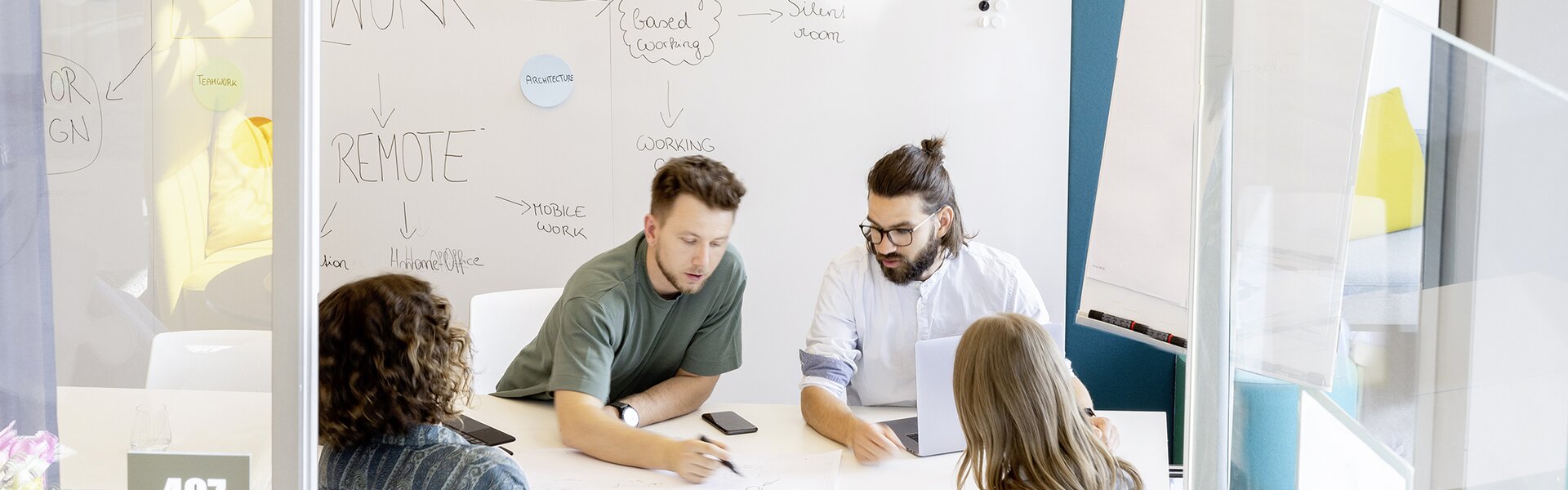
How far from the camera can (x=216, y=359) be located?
2.61 feet

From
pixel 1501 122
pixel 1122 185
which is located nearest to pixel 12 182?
pixel 1501 122

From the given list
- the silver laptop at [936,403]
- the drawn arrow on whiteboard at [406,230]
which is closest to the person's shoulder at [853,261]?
the silver laptop at [936,403]

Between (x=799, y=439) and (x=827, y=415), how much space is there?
0.23ft

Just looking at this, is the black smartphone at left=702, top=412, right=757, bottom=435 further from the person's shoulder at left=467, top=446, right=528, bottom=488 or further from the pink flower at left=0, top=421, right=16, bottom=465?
the pink flower at left=0, top=421, right=16, bottom=465

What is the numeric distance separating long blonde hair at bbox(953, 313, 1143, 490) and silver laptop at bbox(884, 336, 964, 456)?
194 mm

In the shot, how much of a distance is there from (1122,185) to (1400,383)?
6.00 ft

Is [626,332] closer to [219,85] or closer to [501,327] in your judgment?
[501,327]

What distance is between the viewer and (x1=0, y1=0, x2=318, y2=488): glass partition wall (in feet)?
2.52

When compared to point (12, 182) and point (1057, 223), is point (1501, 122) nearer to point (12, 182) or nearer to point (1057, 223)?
point (12, 182)

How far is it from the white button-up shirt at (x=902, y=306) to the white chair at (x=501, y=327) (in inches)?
27.0

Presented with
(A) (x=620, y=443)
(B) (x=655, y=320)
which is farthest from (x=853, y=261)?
(A) (x=620, y=443)

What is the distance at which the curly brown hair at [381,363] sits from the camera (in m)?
1.35

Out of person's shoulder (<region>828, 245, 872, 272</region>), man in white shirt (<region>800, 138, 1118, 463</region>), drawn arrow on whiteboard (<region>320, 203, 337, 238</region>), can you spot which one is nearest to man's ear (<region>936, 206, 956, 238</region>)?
man in white shirt (<region>800, 138, 1118, 463</region>)

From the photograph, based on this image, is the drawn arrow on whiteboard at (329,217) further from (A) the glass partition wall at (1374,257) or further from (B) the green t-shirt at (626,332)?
(A) the glass partition wall at (1374,257)
